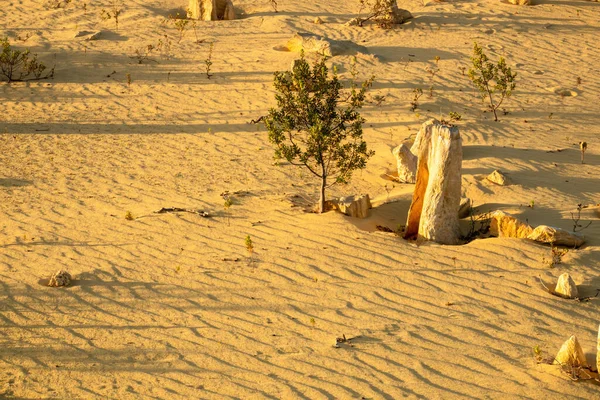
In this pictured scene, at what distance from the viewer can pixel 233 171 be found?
13023 mm

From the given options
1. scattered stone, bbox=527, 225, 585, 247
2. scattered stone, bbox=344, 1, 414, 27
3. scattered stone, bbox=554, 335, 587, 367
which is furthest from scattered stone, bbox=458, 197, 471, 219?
scattered stone, bbox=344, 1, 414, 27

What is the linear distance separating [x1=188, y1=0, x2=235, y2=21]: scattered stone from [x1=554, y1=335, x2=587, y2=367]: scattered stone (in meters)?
15.9

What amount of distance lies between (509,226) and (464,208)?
94cm

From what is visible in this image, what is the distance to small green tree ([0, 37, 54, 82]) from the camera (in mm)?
16891

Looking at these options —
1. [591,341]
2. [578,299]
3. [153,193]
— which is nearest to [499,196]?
[578,299]

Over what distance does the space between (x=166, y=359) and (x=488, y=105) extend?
10707 mm

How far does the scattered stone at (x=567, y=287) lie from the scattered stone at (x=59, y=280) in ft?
18.2

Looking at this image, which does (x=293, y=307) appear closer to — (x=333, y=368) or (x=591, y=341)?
(x=333, y=368)

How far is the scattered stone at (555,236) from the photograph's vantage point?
9742 mm

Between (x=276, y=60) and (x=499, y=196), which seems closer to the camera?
(x=499, y=196)

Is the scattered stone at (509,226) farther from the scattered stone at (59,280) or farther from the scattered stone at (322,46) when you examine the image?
the scattered stone at (322,46)

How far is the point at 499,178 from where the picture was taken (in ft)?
39.8

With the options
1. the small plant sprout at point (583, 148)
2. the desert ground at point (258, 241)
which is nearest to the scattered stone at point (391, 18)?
the desert ground at point (258, 241)

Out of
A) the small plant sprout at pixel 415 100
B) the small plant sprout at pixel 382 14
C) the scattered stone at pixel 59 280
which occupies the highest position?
the small plant sprout at pixel 382 14
